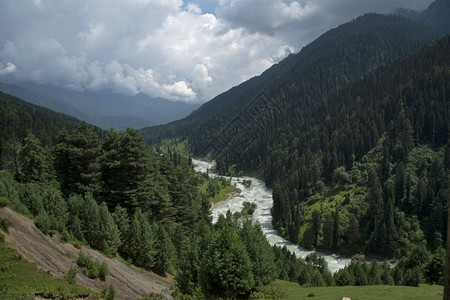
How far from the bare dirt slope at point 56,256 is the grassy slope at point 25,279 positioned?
925 millimetres

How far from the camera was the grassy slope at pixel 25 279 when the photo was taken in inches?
676

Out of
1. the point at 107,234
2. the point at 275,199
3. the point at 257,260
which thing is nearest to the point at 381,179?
the point at 275,199

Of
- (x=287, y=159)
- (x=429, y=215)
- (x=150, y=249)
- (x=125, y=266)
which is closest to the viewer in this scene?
(x=125, y=266)

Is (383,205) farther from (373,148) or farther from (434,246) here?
(373,148)

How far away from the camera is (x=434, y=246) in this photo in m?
88.5

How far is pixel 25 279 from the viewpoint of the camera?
18125mm

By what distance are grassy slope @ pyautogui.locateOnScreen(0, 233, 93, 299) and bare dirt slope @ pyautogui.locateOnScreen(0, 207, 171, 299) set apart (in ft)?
3.03

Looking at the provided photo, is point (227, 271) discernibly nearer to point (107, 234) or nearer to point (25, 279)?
point (107, 234)

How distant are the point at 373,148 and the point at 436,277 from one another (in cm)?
11918

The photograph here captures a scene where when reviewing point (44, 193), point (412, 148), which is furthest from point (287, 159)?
point (44, 193)

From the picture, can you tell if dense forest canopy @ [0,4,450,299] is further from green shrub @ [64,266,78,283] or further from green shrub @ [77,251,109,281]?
green shrub @ [64,266,78,283]

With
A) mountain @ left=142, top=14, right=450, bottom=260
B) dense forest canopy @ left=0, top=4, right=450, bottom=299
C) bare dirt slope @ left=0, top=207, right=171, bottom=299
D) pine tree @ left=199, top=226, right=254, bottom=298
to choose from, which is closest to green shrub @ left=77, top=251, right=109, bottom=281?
bare dirt slope @ left=0, top=207, right=171, bottom=299

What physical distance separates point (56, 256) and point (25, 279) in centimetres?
533

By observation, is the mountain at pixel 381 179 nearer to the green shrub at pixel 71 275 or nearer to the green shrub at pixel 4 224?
the green shrub at pixel 71 275
